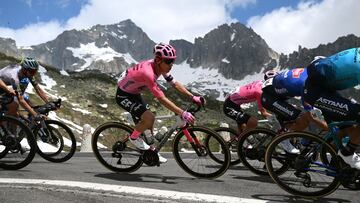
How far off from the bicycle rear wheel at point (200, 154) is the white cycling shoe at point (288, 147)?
46.2 inches

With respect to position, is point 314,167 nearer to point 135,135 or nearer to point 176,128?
point 176,128

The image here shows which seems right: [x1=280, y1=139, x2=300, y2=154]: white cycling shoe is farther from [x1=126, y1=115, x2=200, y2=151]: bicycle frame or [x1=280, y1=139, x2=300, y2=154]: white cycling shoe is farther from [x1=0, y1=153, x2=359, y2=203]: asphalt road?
[x1=126, y1=115, x2=200, y2=151]: bicycle frame

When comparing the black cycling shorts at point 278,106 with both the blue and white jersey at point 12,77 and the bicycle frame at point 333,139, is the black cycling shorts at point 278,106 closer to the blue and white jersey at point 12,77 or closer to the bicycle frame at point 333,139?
the bicycle frame at point 333,139

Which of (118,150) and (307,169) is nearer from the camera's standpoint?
(307,169)

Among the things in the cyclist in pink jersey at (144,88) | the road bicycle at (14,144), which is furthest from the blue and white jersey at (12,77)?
the cyclist in pink jersey at (144,88)

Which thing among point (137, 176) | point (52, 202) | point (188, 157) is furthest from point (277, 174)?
point (52, 202)

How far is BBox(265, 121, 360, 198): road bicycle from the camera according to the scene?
221 inches

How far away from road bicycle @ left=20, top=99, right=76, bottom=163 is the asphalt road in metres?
1.57

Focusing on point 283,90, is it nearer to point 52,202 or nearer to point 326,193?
point 326,193

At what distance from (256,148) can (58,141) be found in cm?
443

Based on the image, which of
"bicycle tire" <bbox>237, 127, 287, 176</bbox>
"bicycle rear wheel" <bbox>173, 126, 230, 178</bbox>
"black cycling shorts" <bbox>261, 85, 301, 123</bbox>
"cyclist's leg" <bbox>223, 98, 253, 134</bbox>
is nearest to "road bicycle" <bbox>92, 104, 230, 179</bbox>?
"bicycle rear wheel" <bbox>173, 126, 230, 178</bbox>

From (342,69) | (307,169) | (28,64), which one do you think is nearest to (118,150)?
(28,64)

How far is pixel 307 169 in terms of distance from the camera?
595 centimetres

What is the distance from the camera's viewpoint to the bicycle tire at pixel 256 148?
26.5ft
